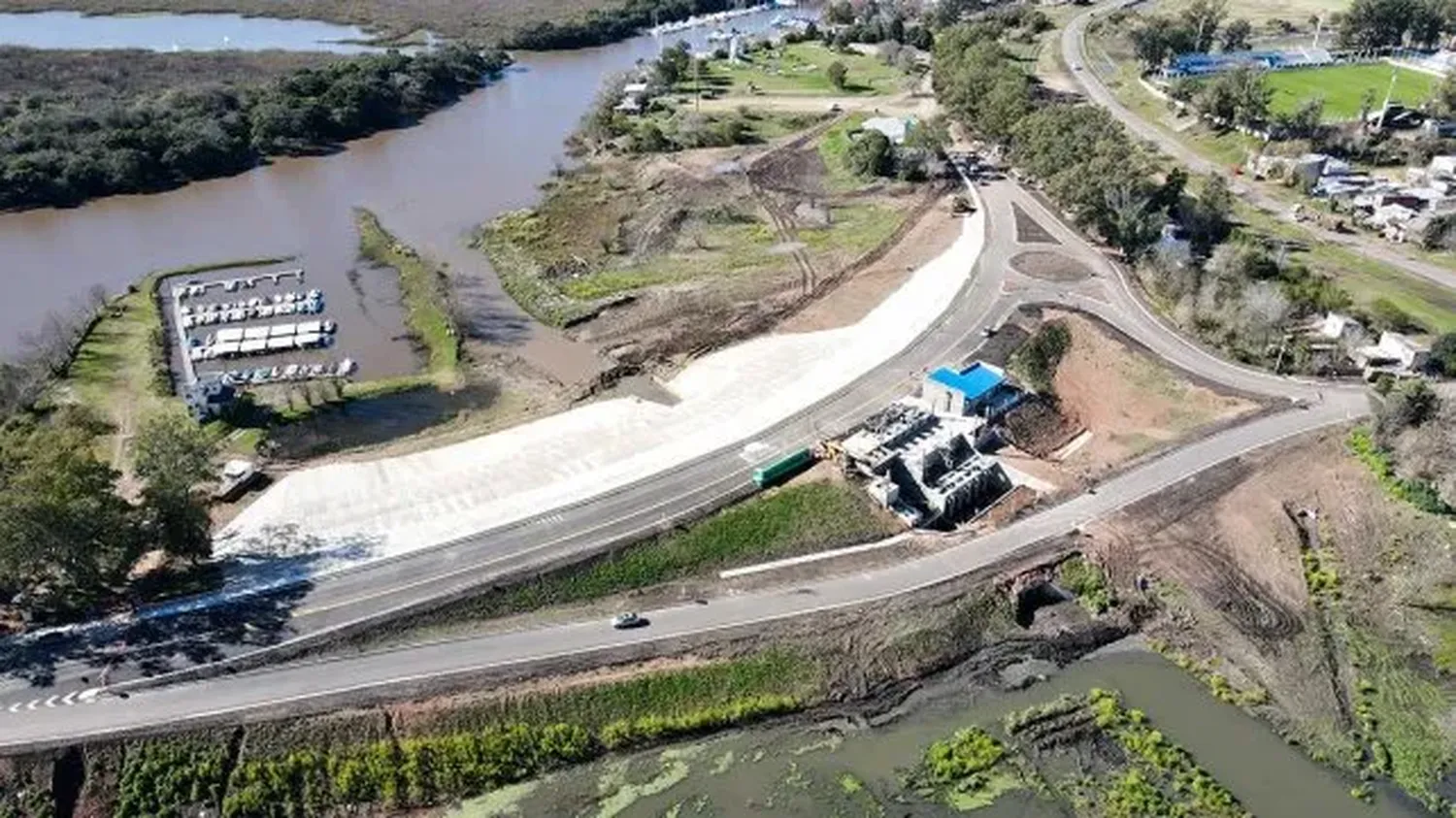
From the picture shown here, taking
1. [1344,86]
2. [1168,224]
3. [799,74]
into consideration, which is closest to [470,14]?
[799,74]

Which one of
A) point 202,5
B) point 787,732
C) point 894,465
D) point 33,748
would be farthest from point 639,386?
point 202,5

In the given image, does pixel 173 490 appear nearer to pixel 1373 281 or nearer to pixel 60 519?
pixel 60 519

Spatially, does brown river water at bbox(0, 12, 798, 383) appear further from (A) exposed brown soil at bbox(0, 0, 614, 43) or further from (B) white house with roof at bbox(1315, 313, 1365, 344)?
(B) white house with roof at bbox(1315, 313, 1365, 344)

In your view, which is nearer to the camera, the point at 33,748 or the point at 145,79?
the point at 33,748

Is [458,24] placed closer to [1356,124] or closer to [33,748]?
[1356,124]

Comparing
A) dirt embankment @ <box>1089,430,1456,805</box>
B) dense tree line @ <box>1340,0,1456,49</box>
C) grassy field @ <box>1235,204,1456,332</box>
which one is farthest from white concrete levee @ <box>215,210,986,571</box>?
dense tree line @ <box>1340,0,1456,49</box>

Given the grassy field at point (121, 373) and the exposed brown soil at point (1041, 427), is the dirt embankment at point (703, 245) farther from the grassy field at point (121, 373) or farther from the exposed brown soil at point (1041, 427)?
the grassy field at point (121, 373)
